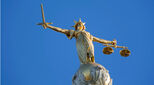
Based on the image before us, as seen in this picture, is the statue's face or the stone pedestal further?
the statue's face

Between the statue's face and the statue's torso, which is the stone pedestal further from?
the statue's face

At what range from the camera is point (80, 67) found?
50.1 feet

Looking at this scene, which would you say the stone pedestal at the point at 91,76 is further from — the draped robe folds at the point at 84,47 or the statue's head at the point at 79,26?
the statue's head at the point at 79,26

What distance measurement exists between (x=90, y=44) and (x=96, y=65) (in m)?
1.20

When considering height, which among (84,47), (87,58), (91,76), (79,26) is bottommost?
(91,76)

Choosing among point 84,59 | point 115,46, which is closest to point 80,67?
point 84,59

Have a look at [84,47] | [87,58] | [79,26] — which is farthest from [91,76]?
[79,26]

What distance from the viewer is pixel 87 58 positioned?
15562mm

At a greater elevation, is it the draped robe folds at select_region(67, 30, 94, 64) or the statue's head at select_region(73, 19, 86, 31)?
the statue's head at select_region(73, 19, 86, 31)

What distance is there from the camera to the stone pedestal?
14.6 m

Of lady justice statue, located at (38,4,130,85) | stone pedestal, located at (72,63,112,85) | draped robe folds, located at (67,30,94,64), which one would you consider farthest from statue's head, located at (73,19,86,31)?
stone pedestal, located at (72,63,112,85)

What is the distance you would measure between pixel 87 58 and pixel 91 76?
1.14 meters

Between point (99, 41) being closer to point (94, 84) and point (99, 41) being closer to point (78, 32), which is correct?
point (78, 32)

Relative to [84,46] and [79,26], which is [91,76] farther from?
[79,26]
